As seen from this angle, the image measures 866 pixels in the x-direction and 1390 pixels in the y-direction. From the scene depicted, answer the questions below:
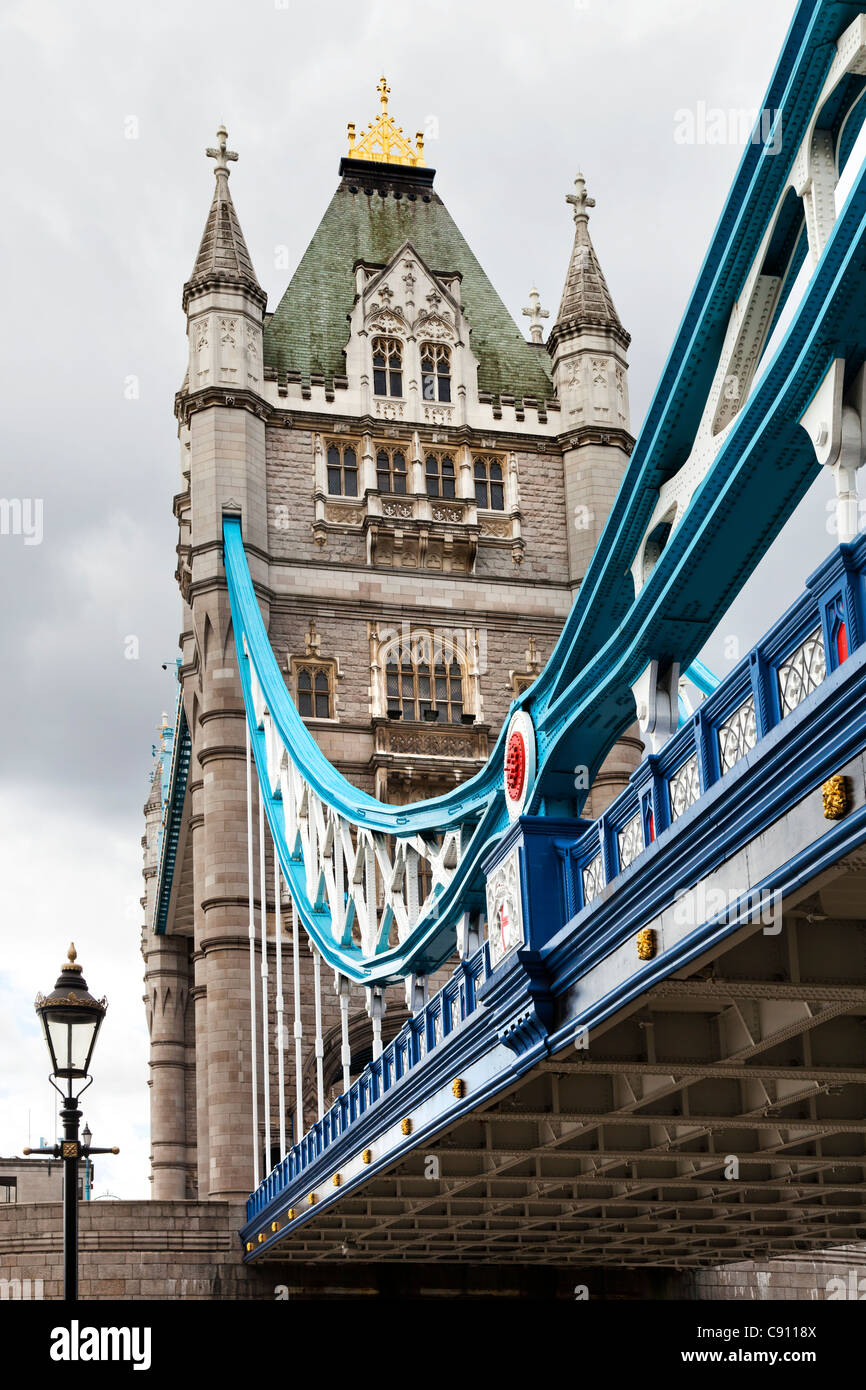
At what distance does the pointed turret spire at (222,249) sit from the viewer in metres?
40.3

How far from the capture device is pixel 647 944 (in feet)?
38.0

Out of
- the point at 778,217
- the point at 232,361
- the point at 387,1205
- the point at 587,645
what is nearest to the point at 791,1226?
the point at 387,1205

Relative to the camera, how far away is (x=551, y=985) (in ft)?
45.9

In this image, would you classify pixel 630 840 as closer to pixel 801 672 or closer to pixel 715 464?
pixel 715 464

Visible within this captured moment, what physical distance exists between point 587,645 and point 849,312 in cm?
506

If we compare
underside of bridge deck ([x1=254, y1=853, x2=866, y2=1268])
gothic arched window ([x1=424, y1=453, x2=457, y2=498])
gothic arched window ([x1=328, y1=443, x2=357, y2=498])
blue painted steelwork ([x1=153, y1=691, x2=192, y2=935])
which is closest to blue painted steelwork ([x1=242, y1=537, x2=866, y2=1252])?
underside of bridge deck ([x1=254, y1=853, x2=866, y2=1268])

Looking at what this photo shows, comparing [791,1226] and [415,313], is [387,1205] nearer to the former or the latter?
[791,1226]

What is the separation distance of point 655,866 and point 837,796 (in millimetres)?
2667

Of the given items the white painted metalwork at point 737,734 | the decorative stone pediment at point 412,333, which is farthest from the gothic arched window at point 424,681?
the white painted metalwork at point 737,734

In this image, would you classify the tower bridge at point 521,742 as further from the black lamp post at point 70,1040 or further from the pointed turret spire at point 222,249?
the black lamp post at point 70,1040

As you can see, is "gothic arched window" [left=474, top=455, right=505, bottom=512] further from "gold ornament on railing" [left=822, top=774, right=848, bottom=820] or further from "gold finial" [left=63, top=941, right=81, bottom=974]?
"gold ornament on railing" [left=822, top=774, right=848, bottom=820]

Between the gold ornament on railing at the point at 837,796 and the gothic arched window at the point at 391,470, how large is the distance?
1251 inches

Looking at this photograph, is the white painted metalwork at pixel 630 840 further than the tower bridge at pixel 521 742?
Yes

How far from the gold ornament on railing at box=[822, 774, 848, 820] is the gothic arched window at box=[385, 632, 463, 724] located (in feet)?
96.5
